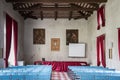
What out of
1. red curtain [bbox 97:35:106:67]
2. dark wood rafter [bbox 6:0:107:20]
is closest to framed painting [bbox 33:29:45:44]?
dark wood rafter [bbox 6:0:107:20]

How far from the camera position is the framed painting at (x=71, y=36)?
21.5m

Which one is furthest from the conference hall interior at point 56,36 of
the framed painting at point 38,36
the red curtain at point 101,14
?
the red curtain at point 101,14

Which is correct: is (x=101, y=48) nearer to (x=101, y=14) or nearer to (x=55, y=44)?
(x=101, y=14)

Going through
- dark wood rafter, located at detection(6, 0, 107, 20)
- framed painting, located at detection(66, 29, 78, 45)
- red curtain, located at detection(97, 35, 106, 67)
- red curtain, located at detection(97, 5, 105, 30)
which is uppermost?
dark wood rafter, located at detection(6, 0, 107, 20)

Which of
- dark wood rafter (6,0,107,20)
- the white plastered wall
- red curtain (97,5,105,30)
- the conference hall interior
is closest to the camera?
the white plastered wall

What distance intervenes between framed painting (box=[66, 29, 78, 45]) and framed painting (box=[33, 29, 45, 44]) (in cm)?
197

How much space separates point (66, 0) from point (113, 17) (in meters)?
3.02

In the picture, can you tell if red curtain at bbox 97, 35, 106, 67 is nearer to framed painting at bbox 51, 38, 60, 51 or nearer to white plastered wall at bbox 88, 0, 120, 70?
white plastered wall at bbox 88, 0, 120, 70

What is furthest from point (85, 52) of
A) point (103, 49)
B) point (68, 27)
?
point (103, 49)

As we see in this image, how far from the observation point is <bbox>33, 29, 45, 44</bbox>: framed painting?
2151 centimetres

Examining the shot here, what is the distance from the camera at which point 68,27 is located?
21.7 m

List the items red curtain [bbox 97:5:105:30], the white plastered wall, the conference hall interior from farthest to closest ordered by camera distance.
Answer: the conference hall interior → red curtain [bbox 97:5:105:30] → the white plastered wall

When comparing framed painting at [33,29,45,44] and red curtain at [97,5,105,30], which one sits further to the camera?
framed painting at [33,29,45,44]

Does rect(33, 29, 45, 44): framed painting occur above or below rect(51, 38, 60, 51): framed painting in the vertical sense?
above
